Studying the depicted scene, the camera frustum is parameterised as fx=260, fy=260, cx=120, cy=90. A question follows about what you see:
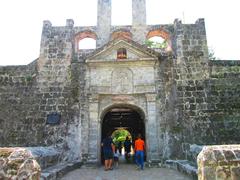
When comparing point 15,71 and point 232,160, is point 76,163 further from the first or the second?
point 232,160

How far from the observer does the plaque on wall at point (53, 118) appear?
1127cm

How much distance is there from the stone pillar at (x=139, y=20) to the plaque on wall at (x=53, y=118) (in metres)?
5.00

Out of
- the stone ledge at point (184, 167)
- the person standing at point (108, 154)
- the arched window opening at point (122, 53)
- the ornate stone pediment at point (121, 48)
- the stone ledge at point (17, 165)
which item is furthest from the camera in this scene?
the arched window opening at point (122, 53)

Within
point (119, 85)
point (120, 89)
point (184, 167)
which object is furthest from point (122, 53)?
point (184, 167)

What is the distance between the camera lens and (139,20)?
12359 mm

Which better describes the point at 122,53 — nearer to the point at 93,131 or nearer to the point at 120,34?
the point at 120,34

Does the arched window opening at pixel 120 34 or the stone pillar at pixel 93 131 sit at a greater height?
the arched window opening at pixel 120 34

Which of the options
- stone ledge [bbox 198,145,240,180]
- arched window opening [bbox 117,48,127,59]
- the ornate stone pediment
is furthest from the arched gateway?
stone ledge [bbox 198,145,240,180]

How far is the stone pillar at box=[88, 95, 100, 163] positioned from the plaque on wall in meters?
1.39

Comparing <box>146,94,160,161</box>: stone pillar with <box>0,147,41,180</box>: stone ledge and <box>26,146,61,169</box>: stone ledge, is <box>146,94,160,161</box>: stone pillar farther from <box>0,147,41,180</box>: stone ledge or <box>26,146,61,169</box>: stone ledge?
<box>0,147,41,180</box>: stone ledge

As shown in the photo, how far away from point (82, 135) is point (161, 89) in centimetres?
400

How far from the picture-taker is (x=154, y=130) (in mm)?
11102

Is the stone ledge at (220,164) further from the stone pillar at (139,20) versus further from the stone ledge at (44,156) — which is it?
the stone pillar at (139,20)

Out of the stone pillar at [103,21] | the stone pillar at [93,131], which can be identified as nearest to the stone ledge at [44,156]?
the stone pillar at [93,131]
